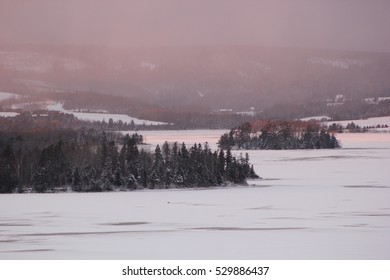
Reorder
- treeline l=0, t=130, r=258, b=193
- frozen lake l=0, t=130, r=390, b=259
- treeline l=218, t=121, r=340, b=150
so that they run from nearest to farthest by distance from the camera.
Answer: frozen lake l=0, t=130, r=390, b=259
treeline l=0, t=130, r=258, b=193
treeline l=218, t=121, r=340, b=150

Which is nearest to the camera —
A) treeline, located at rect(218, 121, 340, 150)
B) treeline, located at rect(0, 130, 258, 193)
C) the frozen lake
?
the frozen lake

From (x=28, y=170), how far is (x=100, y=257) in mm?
34031

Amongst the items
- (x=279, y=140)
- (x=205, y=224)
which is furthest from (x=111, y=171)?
(x=279, y=140)

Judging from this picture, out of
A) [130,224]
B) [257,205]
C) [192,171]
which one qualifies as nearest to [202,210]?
[257,205]

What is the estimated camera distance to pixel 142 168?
56.4 m

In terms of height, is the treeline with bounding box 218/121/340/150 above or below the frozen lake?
above

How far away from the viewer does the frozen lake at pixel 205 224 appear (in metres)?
23.9

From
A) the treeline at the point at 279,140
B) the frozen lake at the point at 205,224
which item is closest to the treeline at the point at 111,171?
the frozen lake at the point at 205,224

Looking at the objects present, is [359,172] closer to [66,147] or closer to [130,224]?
[66,147]

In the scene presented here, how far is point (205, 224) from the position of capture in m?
30.8

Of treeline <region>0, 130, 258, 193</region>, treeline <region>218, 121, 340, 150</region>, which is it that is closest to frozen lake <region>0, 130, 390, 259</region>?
treeline <region>0, 130, 258, 193</region>

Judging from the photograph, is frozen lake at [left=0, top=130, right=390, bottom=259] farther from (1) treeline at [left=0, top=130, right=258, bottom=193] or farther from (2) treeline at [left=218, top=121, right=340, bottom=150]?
(2) treeline at [left=218, top=121, right=340, bottom=150]

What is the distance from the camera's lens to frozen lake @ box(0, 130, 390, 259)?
78.3 feet
